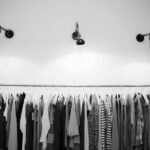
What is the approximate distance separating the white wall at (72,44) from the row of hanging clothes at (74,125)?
0.72 m

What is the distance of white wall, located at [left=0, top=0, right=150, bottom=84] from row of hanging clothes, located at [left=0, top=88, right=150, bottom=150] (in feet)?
2.35

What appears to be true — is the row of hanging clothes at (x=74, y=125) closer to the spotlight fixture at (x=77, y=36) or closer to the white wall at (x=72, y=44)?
the white wall at (x=72, y=44)

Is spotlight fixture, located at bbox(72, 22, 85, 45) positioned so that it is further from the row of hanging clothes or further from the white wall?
the row of hanging clothes

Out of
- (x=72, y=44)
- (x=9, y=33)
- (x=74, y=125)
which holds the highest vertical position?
(x=9, y=33)

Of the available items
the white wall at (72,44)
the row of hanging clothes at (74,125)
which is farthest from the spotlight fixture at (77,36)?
the row of hanging clothes at (74,125)

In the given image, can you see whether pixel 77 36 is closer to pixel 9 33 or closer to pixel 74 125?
pixel 9 33

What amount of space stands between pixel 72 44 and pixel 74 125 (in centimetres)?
152

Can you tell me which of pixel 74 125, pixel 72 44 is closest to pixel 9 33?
pixel 72 44

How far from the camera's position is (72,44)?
11.4ft

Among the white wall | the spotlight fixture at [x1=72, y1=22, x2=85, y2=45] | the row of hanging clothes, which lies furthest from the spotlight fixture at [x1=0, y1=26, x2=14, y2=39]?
the row of hanging clothes

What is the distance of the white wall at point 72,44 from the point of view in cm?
345

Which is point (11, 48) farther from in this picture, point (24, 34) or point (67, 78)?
point (67, 78)

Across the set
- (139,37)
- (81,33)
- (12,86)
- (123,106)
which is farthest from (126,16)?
(12,86)

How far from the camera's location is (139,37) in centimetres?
352
